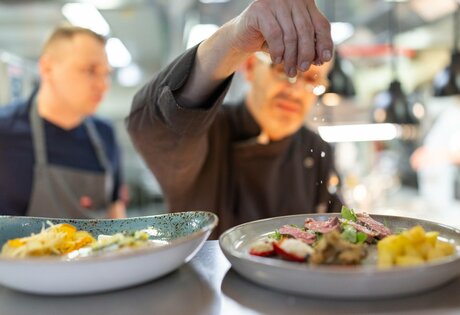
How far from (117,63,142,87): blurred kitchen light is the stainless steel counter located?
270 inches

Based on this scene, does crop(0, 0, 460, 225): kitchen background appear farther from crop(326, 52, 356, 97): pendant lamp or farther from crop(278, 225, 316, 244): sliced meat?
crop(278, 225, 316, 244): sliced meat

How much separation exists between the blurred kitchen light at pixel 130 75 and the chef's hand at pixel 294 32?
21.7 feet

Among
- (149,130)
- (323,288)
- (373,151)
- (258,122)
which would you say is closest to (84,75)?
(258,122)

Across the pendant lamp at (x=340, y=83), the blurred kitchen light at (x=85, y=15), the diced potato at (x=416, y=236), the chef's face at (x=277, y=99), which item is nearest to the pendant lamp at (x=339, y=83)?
the pendant lamp at (x=340, y=83)

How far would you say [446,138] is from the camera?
3.71m

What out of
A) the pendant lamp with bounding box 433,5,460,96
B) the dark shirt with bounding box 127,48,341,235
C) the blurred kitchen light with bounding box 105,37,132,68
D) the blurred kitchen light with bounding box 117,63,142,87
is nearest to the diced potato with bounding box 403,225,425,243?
the dark shirt with bounding box 127,48,341,235

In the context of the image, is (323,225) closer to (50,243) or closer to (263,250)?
(263,250)

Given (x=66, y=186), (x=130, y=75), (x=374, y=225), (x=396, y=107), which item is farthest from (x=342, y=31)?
(x=130, y=75)

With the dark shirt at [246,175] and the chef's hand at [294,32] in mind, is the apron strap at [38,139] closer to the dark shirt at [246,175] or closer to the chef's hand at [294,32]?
the dark shirt at [246,175]

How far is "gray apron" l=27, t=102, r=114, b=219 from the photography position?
7.28ft

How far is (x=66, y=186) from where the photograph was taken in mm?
2318

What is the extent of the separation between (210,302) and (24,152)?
1.95 metres

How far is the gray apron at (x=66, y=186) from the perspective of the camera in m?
2.22

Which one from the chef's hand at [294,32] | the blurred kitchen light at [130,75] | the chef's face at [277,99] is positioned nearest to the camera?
the chef's hand at [294,32]
